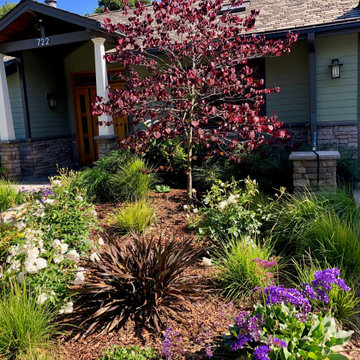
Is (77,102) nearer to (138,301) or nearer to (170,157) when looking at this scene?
(170,157)

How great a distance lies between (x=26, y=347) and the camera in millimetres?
2643

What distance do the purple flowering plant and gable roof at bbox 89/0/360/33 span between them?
277 inches

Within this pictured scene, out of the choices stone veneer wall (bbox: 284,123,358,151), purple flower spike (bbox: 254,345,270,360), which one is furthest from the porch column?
purple flower spike (bbox: 254,345,270,360)

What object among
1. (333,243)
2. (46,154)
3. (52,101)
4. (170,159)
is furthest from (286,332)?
(52,101)

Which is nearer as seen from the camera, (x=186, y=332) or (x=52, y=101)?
(x=186, y=332)

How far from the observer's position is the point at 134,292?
3.09 metres

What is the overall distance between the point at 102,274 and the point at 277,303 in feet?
4.99

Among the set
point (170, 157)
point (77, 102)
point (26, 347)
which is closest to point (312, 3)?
point (170, 157)

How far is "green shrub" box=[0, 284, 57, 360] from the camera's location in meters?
2.61

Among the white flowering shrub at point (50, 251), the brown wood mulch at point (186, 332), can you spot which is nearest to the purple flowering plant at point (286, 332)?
the brown wood mulch at point (186, 332)

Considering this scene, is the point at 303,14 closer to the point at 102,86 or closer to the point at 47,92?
the point at 102,86

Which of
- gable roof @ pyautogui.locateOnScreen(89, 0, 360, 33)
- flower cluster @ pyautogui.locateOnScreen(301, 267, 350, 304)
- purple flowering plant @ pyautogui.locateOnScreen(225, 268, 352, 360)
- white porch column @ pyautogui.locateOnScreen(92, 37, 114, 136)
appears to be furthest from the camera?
white porch column @ pyautogui.locateOnScreen(92, 37, 114, 136)

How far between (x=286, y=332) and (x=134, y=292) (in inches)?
52.6

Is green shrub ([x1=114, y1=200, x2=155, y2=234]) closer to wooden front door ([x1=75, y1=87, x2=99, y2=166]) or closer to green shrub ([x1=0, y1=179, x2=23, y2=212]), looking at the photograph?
green shrub ([x1=0, y1=179, x2=23, y2=212])
